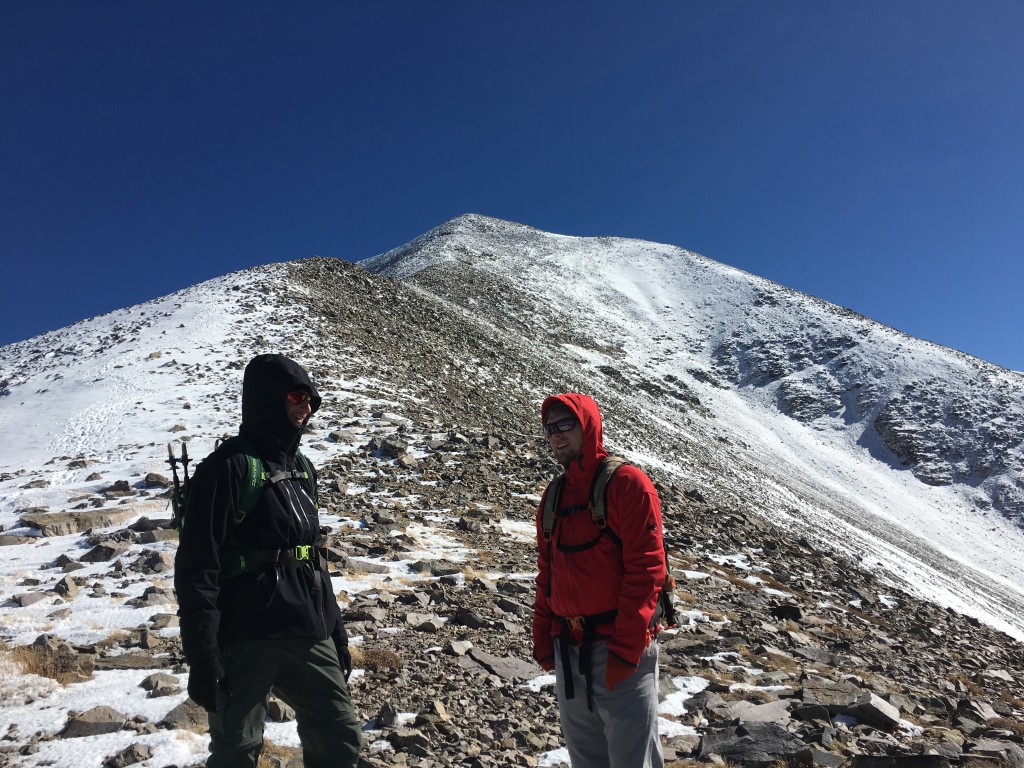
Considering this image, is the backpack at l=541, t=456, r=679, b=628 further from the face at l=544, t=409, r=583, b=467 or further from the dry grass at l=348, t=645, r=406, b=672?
the dry grass at l=348, t=645, r=406, b=672

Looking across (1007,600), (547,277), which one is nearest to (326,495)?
(1007,600)

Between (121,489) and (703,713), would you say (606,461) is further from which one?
(121,489)

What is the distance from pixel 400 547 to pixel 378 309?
22032 millimetres

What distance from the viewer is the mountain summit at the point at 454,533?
609cm

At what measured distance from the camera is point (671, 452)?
30.1 metres

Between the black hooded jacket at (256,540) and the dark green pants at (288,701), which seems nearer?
the black hooded jacket at (256,540)

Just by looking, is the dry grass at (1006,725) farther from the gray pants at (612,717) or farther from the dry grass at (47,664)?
the dry grass at (47,664)

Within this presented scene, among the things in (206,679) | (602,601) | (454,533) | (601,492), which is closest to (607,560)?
(602,601)

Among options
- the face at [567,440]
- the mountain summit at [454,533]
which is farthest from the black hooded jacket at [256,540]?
the mountain summit at [454,533]

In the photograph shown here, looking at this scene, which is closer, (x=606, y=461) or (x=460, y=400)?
(x=606, y=461)

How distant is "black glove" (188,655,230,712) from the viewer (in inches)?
122

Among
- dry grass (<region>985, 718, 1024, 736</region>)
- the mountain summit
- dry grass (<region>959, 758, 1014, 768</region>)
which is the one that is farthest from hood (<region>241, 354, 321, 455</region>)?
dry grass (<region>985, 718, 1024, 736</region>)

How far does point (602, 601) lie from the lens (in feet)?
11.8

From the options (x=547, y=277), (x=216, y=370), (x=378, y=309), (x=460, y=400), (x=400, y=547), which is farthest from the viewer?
(x=547, y=277)
